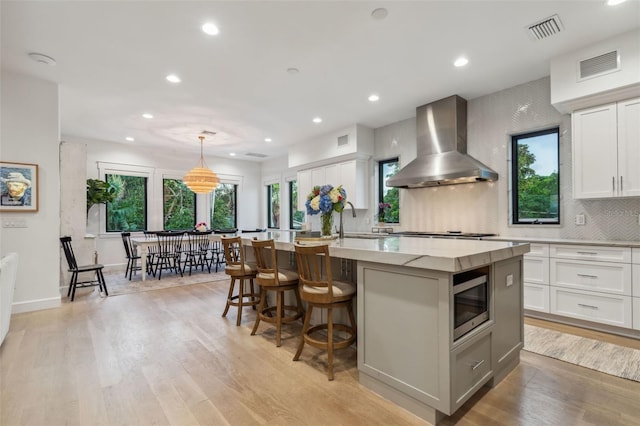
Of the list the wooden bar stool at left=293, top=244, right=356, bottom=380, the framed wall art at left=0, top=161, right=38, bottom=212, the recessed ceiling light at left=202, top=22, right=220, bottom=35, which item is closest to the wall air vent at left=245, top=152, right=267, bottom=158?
the framed wall art at left=0, top=161, right=38, bottom=212

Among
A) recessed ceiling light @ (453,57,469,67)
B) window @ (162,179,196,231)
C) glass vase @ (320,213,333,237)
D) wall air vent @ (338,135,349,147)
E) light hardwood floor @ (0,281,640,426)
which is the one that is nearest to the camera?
light hardwood floor @ (0,281,640,426)

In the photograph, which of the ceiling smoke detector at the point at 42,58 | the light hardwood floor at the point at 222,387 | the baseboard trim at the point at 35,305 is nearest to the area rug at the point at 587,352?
the light hardwood floor at the point at 222,387

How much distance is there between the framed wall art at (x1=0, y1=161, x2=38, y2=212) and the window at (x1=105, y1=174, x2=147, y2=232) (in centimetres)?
317

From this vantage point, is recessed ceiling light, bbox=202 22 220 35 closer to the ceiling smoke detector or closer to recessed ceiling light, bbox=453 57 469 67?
the ceiling smoke detector

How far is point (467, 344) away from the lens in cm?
173

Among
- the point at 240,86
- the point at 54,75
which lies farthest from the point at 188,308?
the point at 54,75

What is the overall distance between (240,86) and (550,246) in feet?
13.6

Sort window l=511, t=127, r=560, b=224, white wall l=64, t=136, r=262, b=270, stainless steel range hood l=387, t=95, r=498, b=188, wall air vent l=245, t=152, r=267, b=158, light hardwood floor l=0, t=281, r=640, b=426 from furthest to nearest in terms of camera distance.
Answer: wall air vent l=245, t=152, r=267, b=158 → white wall l=64, t=136, r=262, b=270 → stainless steel range hood l=387, t=95, r=498, b=188 → window l=511, t=127, r=560, b=224 → light hardwood floor l=0, t=281, r=640, b=426

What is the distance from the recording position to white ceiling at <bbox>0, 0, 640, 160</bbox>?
2.50 meters

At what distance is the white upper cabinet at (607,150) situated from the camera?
2.93 metres

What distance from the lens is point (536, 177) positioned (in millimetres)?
3912

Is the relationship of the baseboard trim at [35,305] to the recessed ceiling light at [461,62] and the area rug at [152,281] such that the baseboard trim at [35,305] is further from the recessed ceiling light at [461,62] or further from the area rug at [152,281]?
the recessed ceiling light at [461,62]

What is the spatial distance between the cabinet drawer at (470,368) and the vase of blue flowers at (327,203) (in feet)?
5.11

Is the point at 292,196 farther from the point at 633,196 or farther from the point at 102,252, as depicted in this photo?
the point at 633,196
